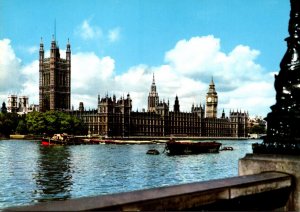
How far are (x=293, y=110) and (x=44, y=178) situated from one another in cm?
2483

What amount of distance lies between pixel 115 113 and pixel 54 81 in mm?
32295

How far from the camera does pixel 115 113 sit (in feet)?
475

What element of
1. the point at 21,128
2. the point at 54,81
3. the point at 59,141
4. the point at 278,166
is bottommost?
the point at 59,141

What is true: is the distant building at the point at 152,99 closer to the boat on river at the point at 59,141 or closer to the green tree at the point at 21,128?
the green tree at the point at 21,128

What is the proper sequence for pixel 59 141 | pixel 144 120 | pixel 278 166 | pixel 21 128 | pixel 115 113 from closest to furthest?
pixel 278 166 < pixel 59 141 < pixel 21 128 < pixel 115 113 < pixel 144 120

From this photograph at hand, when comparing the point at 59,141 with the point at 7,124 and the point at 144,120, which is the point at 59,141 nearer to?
the point at 7,124

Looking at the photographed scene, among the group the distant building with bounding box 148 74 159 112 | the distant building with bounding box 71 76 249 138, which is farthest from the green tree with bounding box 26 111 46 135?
the distant building with bounding box 148 74 159 112

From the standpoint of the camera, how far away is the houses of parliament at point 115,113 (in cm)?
14408

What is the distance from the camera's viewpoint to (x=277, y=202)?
5.27 m

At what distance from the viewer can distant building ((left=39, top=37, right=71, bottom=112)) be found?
160125 mm

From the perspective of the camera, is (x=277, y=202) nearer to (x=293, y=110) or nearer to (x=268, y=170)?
(x=268, y=170)

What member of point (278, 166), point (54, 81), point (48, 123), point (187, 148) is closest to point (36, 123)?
point (48, 123)

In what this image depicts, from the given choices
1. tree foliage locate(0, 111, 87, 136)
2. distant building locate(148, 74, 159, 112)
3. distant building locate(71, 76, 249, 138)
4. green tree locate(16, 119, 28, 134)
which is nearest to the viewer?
tree foliage locate(0, 111, 87, 136)

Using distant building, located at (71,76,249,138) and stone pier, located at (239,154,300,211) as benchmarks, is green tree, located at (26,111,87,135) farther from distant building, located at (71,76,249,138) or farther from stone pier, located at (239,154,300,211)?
stone pier, located at (239,154,300,211)
